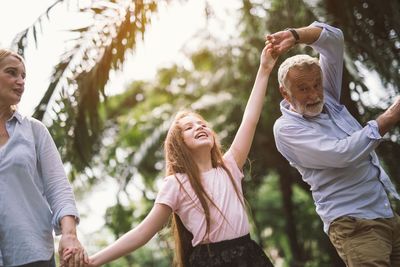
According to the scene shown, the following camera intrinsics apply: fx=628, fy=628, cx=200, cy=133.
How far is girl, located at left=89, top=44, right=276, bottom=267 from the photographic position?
3.18m

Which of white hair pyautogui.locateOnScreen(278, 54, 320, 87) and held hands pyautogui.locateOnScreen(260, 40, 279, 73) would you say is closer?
white hair pyautogui.locateOnScreen(278, 54, 320, 87)

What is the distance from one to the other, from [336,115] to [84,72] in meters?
3.08

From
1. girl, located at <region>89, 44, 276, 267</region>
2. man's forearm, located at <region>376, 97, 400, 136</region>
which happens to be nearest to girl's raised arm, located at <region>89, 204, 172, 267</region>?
girl, located at <region>89, 44, 276, 267</region>

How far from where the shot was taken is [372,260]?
117 inches

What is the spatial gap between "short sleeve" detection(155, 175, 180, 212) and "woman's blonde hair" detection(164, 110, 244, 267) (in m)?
0.05

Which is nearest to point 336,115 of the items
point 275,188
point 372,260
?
point 372,260

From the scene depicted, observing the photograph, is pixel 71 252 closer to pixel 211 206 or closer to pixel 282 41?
pixel 211 206

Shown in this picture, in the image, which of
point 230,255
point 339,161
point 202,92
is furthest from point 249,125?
point 202,92

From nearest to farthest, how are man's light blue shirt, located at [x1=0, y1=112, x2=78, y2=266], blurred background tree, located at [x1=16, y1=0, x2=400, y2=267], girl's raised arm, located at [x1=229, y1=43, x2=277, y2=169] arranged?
man's light blue shirt, located at [x1=0, y1=112, x2=78, y2=266]
girl's raised arm, located at [x1=229, y1=43, x2=277, y2=169]
blurred background tree, located at [x1=16, y1=0, x2=400, y2=267]

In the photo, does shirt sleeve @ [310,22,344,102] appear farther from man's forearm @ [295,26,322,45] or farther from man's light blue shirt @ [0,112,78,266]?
man's light blue shirt @ [0,112,78,266]

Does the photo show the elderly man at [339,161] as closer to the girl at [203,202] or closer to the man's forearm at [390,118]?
the man's forearm at [390,118]

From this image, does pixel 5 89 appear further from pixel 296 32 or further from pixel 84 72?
pixel 84 72

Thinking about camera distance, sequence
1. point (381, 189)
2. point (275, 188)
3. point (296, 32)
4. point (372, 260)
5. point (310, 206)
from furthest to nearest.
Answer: point (275, 188) → point (310, 206) → point (296, 32) → point (381, 189) → point (372, 260)

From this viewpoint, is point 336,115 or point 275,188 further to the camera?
point 275,188
